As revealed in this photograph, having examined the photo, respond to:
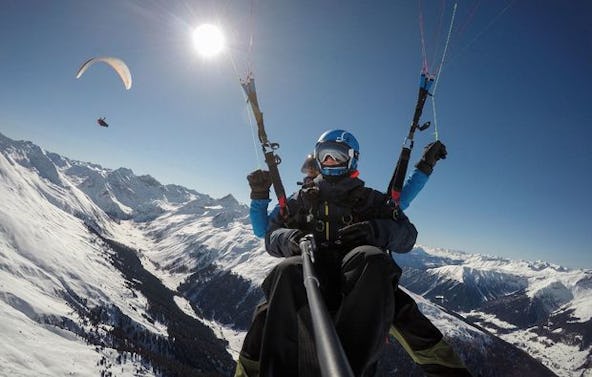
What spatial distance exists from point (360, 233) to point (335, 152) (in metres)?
1.86

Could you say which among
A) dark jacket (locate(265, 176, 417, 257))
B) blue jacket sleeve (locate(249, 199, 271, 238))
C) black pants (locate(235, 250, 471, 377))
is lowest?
black pants (locate(235, 250, 471, 377))

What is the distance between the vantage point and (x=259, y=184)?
25.0 ft

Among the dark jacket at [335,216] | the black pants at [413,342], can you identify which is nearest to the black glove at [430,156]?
the dark jacket at [335,216]

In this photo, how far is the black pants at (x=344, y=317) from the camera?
13.8ft

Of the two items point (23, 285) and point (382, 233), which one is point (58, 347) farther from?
point (382, 233)

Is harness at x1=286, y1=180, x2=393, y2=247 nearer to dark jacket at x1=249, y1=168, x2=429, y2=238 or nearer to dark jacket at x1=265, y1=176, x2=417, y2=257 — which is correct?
dark jacket at x1=265, y1=176, x2=417, y2=257

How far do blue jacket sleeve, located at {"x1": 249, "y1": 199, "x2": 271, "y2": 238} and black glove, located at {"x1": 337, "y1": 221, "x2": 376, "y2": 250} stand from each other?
223cm

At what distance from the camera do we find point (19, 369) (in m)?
120

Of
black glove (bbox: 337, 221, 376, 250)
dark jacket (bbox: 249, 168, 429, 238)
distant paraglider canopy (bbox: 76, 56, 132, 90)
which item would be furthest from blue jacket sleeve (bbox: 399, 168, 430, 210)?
distant paraglider canopy (bbox: 76, 56, 132, 90)

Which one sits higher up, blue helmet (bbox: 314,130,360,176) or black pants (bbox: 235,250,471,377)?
blue helmet (bbox: 314,130,360,176)

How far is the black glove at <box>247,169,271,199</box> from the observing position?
7.62 metres

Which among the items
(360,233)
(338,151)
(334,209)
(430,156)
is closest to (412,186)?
(430,156)

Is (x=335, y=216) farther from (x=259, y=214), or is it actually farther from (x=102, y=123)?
(x=102, y=123)

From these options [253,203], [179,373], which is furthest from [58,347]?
[253,203]
